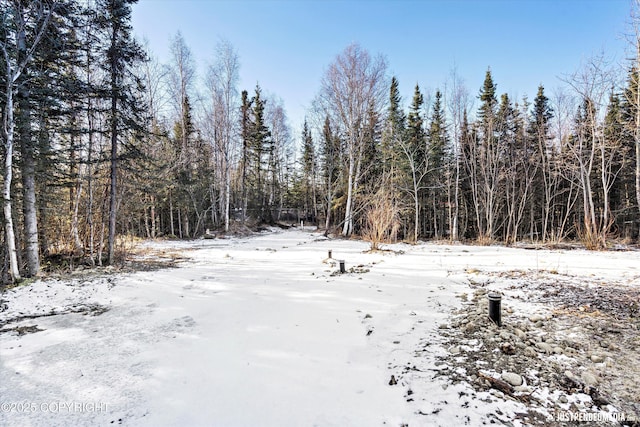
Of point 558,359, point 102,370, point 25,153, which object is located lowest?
point 102,370

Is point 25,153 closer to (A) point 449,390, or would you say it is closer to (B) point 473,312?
(A) point 449,390

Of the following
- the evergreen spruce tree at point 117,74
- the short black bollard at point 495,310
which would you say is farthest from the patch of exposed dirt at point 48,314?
the short black bollard at point 495,310

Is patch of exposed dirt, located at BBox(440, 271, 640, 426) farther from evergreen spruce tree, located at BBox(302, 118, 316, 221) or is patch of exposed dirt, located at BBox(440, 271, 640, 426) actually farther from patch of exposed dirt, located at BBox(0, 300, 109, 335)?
evergreen spruce tree, located at BBox(302, 118, 316, 221)

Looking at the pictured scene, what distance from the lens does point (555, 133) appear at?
52.0 ft

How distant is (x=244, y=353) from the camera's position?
2.67m

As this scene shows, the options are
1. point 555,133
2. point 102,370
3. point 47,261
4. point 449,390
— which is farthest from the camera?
point 555,133

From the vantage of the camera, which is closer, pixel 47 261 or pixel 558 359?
pixel 558 359

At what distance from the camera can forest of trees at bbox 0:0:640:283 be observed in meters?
5.68

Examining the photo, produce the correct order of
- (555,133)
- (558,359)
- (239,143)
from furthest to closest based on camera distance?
(239,143) → (555,133) → (558,359)

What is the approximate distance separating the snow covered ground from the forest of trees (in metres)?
2.95

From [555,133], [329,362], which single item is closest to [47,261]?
[329,362]

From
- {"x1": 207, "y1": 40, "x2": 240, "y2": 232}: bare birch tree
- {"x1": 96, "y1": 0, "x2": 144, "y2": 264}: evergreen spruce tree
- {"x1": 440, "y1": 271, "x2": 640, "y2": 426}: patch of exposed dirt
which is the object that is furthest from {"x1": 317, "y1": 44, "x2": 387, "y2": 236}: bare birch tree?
{"x1": 440, "y1": 271, "x2": 640, "y2": 426}: patch of exposed dirt

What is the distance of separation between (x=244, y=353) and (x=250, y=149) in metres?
21.5

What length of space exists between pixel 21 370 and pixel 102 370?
2.39 feet
